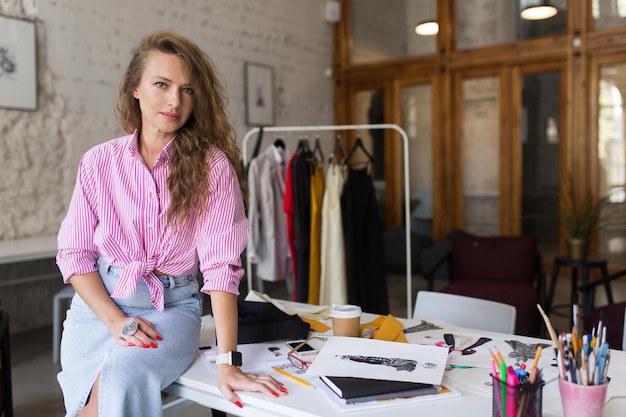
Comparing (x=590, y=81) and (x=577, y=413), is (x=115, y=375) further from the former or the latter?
(x=590, y=81)

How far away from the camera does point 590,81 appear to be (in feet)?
20.8

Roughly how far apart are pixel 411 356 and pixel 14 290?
4.09 meters

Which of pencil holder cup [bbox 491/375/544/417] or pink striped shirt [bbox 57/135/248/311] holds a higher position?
pink striped shirt [bbox 57/135/248/311]

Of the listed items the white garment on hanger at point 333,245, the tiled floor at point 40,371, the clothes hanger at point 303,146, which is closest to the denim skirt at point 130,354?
the tiled floor at point 40,371

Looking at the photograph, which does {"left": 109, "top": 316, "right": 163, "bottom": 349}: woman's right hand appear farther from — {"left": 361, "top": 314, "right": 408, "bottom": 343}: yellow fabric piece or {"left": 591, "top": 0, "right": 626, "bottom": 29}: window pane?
{"left": 591, "top": 0, "right": 626, "bottom": 29}: window pane

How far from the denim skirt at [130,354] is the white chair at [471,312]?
93 cm

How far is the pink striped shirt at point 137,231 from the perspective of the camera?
1.60 m

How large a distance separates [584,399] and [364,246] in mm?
2980

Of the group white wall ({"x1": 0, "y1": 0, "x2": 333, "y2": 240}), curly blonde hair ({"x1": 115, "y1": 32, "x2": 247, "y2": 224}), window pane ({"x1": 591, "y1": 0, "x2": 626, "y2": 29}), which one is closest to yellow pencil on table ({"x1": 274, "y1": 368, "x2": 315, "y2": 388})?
curly blonde hair ({"x1": 115, "y1": 32, "x2": 247, "y2": 224})

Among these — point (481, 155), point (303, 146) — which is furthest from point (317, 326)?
point (481, 155)

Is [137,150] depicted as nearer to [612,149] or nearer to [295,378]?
[295,378]

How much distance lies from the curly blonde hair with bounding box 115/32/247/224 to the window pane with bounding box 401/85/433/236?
586 centimetres

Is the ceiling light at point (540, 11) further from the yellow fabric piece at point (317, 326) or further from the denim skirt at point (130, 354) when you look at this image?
the denim skirt at point (130, 354)

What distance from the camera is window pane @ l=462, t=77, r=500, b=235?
6977mm
